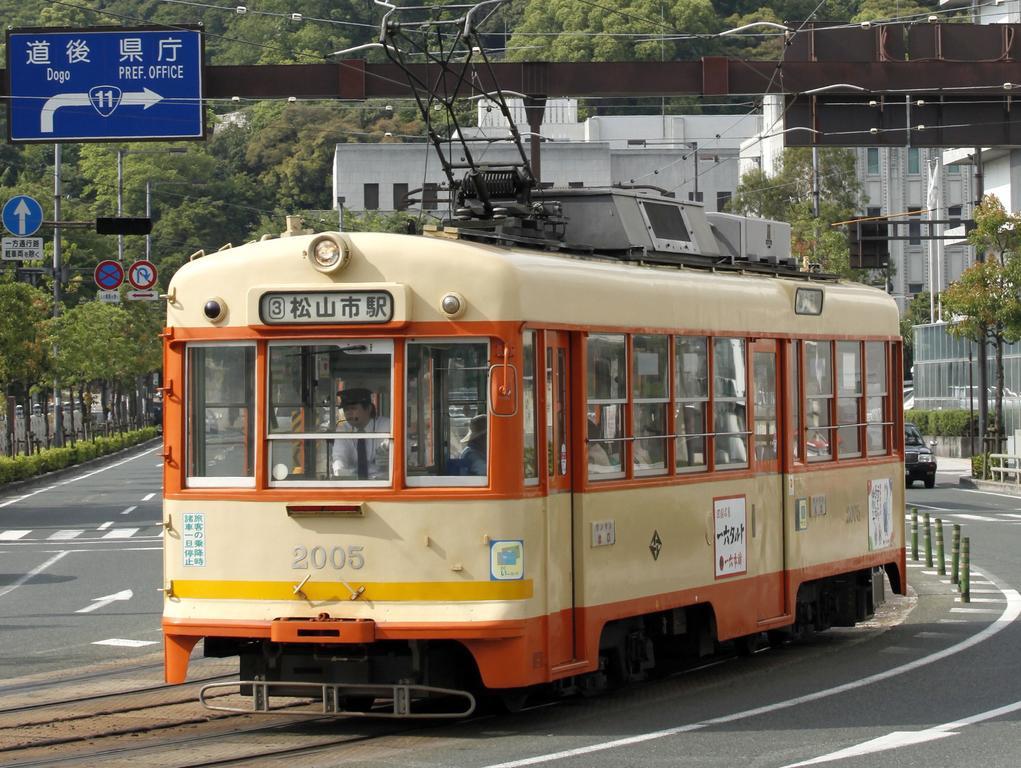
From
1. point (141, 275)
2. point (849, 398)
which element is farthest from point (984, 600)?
point (141, 275)

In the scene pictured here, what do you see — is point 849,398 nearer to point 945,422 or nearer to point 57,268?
point 57,268

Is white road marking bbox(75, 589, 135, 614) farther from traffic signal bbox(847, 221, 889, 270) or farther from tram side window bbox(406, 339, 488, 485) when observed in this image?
traffic signal bbox(847, 221, 889, 270)

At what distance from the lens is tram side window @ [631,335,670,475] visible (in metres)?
12.7

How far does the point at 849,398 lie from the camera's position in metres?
16.4

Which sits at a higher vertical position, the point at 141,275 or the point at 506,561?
the point at 141,275

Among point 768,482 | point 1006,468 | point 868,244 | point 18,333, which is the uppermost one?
point 868,244

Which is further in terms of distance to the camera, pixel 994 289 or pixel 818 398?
pixel 994 289

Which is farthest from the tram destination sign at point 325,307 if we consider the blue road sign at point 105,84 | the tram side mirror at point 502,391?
the blue road sign at point 105,84

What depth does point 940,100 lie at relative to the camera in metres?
33.2

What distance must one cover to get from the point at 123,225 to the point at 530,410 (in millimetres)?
20367

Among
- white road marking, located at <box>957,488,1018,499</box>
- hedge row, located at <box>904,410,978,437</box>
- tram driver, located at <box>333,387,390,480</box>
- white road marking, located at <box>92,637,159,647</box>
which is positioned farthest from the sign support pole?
tram driver, located at <box>333,387,390,480</box>

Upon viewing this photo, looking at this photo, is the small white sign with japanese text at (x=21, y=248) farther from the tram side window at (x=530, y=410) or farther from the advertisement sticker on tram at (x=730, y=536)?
the tram side window at (x=530, y=410)

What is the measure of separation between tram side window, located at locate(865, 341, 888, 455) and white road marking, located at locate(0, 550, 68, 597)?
10.8m

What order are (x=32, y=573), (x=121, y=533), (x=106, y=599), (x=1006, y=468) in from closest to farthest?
(x=106, y=599) → (x=32, y=573) → (x=121, y=533) → (x=1006, y=468)
